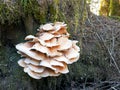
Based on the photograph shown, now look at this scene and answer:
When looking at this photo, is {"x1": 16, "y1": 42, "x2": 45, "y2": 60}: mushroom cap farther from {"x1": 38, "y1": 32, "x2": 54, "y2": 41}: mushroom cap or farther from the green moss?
the green moss

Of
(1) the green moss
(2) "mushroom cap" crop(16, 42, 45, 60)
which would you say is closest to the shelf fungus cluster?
(2) "mushroom cap" crop(16, 42, 45, 60)

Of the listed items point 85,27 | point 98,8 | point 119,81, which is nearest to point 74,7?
point 85,27

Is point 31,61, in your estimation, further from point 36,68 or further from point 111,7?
point 111,7

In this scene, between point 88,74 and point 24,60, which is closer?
point 24,60

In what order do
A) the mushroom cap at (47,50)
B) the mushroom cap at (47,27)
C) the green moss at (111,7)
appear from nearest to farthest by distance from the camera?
the mushroom cap at (47,50) < the mushroom cap at (47,27) < the green moss at (111,7)

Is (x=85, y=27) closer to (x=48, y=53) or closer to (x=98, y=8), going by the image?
(x=48, y=53)

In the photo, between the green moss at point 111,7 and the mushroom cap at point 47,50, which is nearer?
the mushroom cap at point 47,50

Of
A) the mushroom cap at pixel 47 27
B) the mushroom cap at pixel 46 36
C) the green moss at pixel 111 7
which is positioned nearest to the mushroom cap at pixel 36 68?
the mushroom cap at pixel 46 36

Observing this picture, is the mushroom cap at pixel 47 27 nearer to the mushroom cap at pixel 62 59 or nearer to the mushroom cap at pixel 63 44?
the mushroom cap at pixel 63 44

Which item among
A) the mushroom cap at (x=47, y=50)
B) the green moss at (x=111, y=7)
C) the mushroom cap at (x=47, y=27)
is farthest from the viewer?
the green moss at (x=111, y=7)
